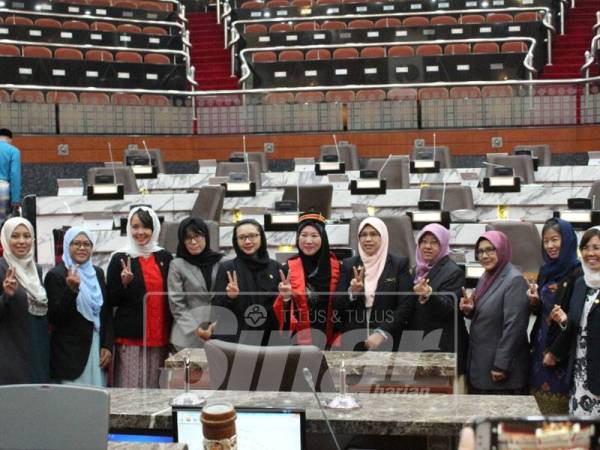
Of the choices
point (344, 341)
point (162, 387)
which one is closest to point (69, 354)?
point (162, 387)

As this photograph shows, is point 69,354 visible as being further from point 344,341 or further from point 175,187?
point 175,187

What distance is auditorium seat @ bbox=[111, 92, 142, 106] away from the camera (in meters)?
13.1

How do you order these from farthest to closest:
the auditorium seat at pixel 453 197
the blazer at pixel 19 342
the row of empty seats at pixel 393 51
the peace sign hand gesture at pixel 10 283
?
the row of empty seats at pixel 393 51 → the auditorium seat at pixel 453 197 → the blazer at pixel 19 342 → the peace sign hand gesture at pixel 10 283

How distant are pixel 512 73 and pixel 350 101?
8.39 feet

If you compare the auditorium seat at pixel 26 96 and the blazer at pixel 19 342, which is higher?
the auditorium seat at pixel 26 96

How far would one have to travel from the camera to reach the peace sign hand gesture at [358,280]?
389 cm

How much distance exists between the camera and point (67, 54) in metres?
13.8

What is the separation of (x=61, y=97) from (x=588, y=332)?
10.3 metres

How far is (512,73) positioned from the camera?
536 inches

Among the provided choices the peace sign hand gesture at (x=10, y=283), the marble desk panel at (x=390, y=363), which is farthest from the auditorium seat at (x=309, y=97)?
the marble desk panel at (x=390, y=363)

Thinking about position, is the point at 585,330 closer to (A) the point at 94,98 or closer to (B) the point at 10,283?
(B) the point at 10,283

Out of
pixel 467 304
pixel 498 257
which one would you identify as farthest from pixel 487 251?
pixel 467 304

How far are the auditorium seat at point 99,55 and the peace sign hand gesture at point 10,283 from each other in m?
10.5

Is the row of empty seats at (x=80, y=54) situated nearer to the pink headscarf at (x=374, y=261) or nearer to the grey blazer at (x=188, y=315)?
the pink headscarf at (x=374, y=261)
